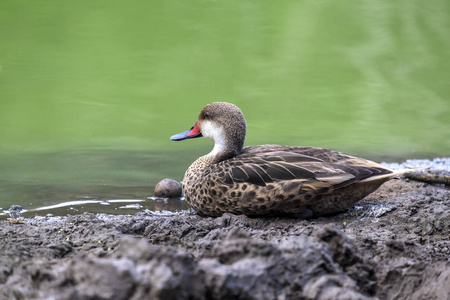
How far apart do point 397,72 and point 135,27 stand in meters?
5.54

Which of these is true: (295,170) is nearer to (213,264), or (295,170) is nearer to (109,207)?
(109,207)

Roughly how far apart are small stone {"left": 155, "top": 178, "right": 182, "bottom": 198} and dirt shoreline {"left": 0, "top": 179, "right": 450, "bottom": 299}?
1.76 metres

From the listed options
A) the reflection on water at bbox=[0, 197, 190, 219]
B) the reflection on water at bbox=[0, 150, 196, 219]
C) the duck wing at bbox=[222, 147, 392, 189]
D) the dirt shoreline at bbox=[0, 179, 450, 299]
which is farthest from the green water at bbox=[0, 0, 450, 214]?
the dirt shoreline at bbox=[0, 179, 450, 299]

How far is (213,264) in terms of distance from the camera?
2357 millimetres

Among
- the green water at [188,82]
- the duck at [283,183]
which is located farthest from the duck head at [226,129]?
the green water at [188,82]

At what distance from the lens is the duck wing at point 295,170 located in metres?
4.96

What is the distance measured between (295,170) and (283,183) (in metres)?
0.16

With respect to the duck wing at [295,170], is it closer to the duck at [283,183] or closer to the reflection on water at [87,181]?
the duck at [283,183]

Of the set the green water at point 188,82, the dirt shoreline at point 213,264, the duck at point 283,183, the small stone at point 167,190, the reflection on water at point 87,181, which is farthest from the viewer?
the green water at point 188,82

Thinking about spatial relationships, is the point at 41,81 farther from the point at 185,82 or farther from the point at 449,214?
the point at 449,214

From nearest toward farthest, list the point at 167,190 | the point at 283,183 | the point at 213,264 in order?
the point at 213,264, the point at 283,183, the point at 167,190

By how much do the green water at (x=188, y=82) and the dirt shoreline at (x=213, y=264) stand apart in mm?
1936

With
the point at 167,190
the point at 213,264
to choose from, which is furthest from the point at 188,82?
the point at 213,264

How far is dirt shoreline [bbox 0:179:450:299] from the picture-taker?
2.17 meters
